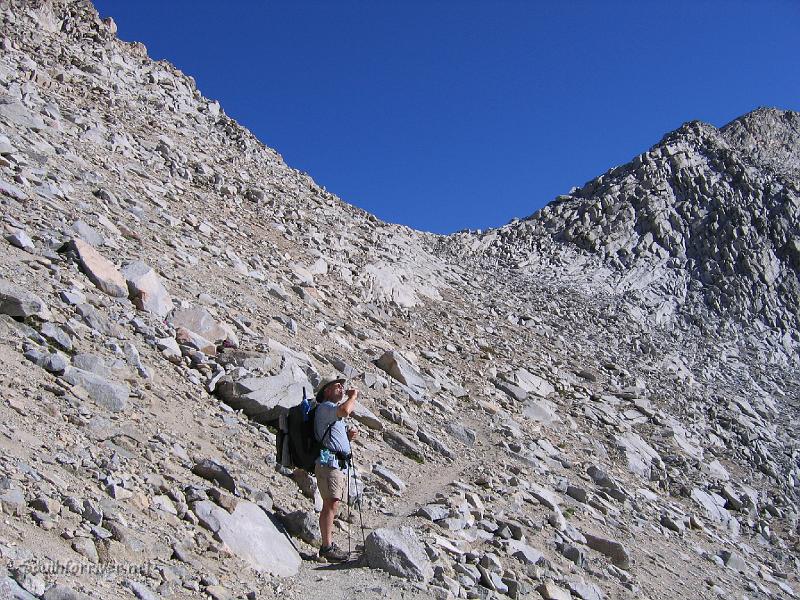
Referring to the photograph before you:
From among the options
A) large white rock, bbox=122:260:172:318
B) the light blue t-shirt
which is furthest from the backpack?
large white rock, bbox=122:260:172:318

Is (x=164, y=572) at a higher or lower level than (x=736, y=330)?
lower

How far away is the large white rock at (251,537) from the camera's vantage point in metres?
6.22

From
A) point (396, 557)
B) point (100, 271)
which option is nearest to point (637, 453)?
point (396, 557)

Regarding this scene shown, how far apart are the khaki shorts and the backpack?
0.16m

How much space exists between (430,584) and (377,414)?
527 cm

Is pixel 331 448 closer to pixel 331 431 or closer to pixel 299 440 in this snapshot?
pixel 331 431

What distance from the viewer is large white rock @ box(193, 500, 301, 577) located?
20.4ft

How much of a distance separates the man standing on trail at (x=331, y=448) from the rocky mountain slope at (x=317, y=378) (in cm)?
34

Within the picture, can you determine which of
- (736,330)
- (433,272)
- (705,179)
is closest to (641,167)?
(705,179)

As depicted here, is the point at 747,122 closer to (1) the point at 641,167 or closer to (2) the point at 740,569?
(1) the point at 641,167

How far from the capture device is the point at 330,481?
731 centimetres

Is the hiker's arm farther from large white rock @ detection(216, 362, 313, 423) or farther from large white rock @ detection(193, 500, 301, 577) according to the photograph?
large white rock @ detection(216, 362, 313, 423)

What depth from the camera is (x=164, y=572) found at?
5281mm

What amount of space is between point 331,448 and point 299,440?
14.8 inches
